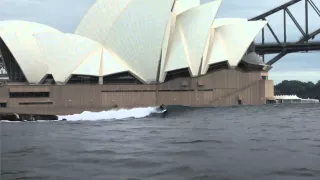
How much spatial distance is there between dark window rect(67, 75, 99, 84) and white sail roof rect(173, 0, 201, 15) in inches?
696

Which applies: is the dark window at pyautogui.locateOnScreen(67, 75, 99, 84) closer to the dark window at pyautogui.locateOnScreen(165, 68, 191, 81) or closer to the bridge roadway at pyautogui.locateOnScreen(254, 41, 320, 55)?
the dark window at pyautogui.locateOnScreen(165, 68, 191, 81)

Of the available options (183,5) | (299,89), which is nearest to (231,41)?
(183,5)

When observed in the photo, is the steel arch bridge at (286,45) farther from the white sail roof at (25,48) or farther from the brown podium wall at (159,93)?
the white sail roof at (25,48)

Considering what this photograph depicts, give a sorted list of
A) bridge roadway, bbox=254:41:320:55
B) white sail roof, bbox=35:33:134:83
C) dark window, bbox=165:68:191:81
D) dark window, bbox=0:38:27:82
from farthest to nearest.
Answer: bridge roadway, bbox=254:41:320:55
dark window, bbox=0:38:27:82
dark window, bbox=165:68:191:81
white sail roof, bbox=35:33:134:83

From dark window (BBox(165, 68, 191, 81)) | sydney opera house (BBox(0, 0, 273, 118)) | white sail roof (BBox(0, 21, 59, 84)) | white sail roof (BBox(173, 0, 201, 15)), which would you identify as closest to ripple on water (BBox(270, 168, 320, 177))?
sydney opera house (BBox(0, 0, 273, 118))

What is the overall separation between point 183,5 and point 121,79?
670 inches

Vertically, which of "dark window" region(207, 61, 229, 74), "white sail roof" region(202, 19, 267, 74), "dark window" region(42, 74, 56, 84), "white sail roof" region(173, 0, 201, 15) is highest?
"white sail roof" region(173, 0, 201, 15)

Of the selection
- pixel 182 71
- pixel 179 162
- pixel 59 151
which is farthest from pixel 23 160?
pixel 182 71

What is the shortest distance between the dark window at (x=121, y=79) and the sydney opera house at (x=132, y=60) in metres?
0.12

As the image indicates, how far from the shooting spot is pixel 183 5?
77.6m

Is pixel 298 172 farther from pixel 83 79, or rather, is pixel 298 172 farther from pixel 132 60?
pixel 83 79

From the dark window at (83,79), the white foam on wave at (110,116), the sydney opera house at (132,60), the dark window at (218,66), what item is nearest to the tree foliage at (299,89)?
the dark window at (218,66)

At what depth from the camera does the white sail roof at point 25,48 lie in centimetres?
7094

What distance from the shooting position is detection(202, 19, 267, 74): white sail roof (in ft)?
245
